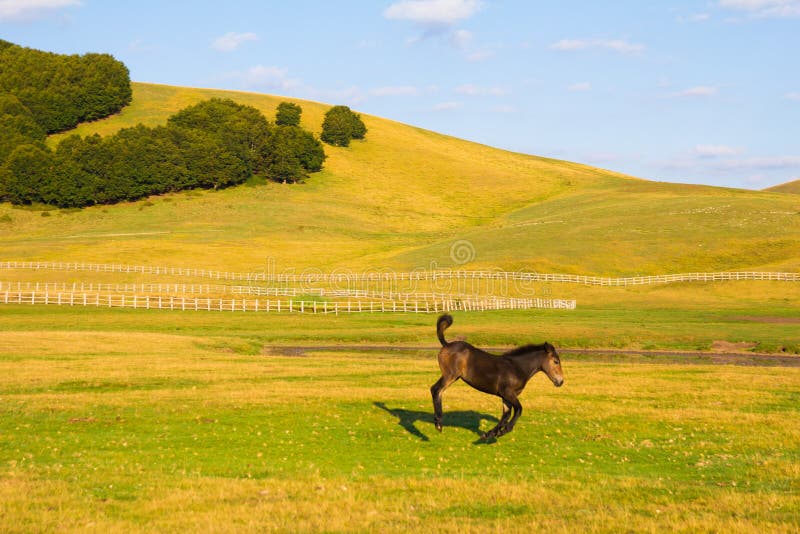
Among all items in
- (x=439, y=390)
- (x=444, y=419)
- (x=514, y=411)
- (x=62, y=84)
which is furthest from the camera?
(x=62, y=84)

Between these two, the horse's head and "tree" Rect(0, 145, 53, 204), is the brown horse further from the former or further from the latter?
"tree" Rect(0, 145, 53, 204)

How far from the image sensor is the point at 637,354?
141 ft

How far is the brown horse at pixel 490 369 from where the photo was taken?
1677 cm

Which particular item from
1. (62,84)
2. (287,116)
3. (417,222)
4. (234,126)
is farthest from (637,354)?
(62,84)

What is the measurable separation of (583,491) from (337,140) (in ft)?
557

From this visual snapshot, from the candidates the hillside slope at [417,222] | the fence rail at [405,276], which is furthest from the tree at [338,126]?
the fence rail at [405,276]

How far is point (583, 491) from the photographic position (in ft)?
44.2

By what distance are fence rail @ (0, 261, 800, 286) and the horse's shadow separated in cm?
6295

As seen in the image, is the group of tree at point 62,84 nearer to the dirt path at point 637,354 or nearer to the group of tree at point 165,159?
the group of tree at point 165,159

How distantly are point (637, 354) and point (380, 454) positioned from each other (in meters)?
29.3

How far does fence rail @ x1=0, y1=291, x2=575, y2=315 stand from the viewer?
65.8 m

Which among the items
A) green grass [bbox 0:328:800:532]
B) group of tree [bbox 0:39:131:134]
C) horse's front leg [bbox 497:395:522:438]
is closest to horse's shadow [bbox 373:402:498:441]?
green grass [bbox 0:328:800:532]

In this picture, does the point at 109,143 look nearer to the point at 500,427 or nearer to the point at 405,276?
the point at 405,276

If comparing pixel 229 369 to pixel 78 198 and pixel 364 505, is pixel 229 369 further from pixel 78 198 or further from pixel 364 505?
pixel 78 198
